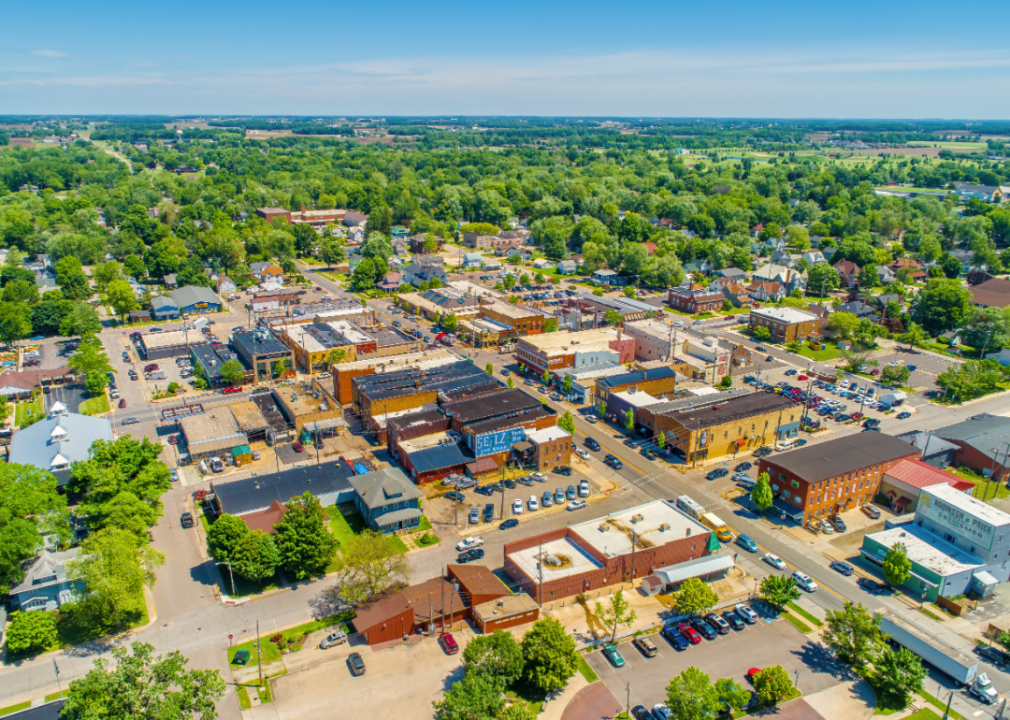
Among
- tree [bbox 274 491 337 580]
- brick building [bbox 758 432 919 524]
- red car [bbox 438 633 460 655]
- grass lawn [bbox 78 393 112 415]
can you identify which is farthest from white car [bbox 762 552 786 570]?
grass lawn [bbox 78 393 112 415]

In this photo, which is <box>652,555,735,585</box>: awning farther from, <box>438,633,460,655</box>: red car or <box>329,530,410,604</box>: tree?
<box>329,530,410,604</box>: tree

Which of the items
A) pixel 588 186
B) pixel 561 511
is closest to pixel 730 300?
pixel 561 511

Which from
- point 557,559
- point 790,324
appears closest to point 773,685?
point 557,559

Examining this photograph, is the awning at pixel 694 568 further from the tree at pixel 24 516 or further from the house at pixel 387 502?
the tree at pixel 24 516

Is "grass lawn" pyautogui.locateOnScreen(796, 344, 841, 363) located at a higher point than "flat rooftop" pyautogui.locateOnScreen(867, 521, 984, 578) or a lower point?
higher

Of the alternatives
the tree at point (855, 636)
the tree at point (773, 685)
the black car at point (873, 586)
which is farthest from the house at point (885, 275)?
the tree at point (773, 685)

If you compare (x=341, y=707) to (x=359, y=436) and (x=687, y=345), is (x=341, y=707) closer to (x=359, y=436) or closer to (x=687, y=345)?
(x=359, y=436)
